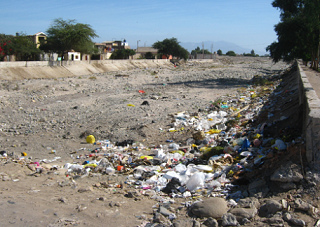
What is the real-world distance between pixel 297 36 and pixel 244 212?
787 inches

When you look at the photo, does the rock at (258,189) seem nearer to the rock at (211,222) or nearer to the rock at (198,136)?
the rock at (211,222)

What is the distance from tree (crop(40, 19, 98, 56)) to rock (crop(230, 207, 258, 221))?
35.0 metres

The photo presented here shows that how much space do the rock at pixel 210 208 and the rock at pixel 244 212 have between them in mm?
148

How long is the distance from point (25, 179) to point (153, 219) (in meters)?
2.84

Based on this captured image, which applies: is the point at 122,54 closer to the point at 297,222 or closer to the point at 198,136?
the point at 198,136

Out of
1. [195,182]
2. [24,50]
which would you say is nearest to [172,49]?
[24,50]

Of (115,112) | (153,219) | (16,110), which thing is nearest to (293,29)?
(115,112)

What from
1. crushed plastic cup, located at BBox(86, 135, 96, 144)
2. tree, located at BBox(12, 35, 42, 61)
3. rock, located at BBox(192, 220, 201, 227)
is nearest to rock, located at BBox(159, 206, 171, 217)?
rock, located at BBox(192, 220, 201, 227)

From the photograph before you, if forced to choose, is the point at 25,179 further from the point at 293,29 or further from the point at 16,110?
the point at 293,29

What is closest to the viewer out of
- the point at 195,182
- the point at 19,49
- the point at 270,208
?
the point at 270,208

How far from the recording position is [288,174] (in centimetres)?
424

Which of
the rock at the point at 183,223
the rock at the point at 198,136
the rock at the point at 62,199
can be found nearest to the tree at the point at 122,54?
the rock at the point at 198,136

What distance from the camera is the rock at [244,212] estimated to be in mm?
3857

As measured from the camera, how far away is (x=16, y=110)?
511 inches
